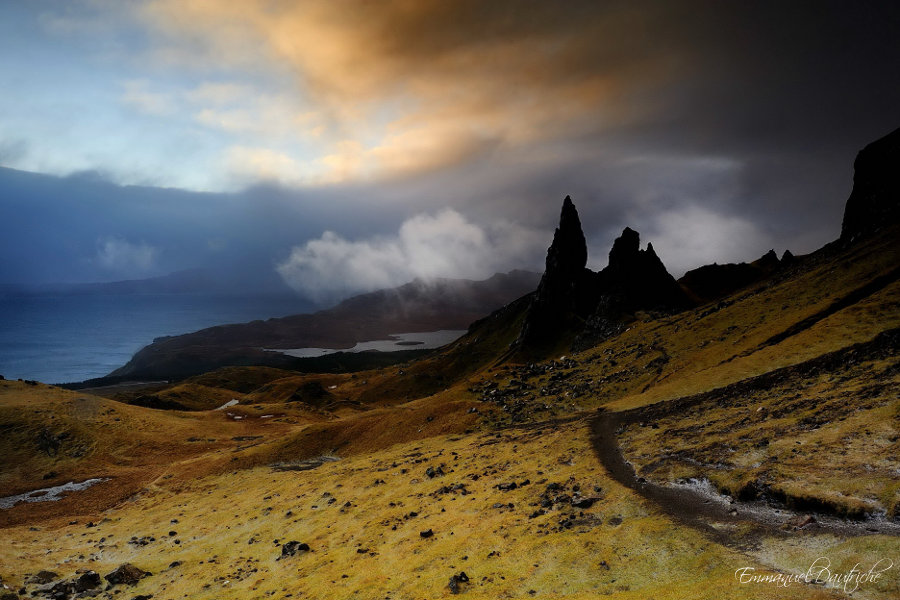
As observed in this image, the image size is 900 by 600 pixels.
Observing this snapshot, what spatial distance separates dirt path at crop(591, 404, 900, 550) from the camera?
24514 millimetres

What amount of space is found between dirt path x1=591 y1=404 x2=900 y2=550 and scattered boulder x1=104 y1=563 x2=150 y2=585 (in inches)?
1834

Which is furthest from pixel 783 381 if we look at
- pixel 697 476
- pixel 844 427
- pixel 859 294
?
pixel 859 294

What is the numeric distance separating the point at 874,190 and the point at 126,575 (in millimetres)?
170865

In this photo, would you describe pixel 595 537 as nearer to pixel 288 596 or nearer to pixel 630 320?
pixel 288 596

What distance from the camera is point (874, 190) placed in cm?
11588

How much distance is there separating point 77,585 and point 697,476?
55.4m

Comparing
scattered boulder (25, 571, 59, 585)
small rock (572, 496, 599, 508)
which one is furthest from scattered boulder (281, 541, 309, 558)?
small rock (572, 496, 599, 508)

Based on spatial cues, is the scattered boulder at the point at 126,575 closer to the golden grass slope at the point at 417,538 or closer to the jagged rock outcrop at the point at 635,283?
the golden grass slope at the point at 417,538

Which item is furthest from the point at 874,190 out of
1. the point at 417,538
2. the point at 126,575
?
the point at 126,575

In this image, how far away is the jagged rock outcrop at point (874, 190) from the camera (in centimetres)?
11012

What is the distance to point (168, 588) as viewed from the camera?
38.9 metres

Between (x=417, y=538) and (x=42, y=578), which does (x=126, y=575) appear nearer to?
(x=42, y=578)

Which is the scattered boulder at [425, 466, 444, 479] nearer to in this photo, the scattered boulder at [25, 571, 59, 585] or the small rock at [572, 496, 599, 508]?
the small rock at [572, 496, 599, 508]

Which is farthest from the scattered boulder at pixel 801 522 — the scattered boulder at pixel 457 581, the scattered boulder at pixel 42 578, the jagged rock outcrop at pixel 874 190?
the jagged rock outcrop at pixel 874 190
